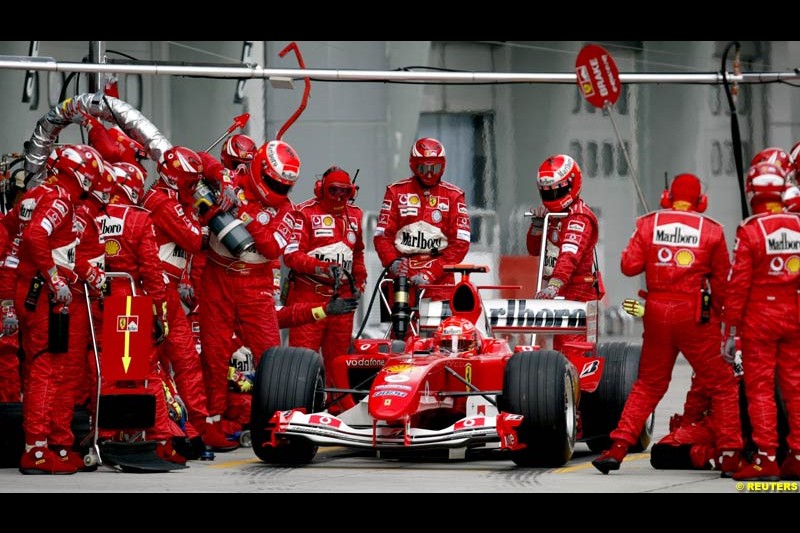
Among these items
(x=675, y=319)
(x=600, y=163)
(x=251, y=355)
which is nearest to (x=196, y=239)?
(x=251, y=355)

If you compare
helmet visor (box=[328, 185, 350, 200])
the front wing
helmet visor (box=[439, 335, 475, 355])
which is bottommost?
the front wing

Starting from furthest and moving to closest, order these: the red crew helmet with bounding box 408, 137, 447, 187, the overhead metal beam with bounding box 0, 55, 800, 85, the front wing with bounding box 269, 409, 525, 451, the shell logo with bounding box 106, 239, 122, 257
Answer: the red crew helmet with bounding box 408, 137, 447, 187 < the overhead metal beam with bounding box 0, 55, 800, 85 < the shell logo with bounding box 106, 239, 122, 257 < the front wing with bounding box 269, 409, 525, 451

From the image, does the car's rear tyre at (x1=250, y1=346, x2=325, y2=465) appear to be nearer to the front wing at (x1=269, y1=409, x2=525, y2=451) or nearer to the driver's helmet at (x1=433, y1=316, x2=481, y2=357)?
the front wing at (x1=269, y1=409, x2=525, y2=451)

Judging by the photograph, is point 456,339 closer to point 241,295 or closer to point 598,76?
point 241,295

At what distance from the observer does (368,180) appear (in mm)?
18391

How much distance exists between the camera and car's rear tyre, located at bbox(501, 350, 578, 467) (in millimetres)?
10664

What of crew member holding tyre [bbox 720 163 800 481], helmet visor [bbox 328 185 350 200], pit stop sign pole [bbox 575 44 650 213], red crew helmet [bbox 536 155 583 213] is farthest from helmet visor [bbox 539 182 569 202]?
crew member holding tyre [bbox 720 163 800 481]

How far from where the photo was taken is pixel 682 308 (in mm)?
10320

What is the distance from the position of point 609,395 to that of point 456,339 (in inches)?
61.0

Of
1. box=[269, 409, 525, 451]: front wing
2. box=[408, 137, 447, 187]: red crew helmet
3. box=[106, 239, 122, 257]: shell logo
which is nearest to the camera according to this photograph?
box=[269, 409, 525, 451]: front wing

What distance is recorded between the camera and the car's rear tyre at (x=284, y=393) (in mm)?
11086

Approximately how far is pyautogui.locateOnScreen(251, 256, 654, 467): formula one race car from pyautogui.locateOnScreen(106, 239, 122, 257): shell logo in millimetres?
1358

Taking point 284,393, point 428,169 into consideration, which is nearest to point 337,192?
point 428,169

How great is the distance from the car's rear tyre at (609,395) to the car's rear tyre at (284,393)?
2367 millimetres
